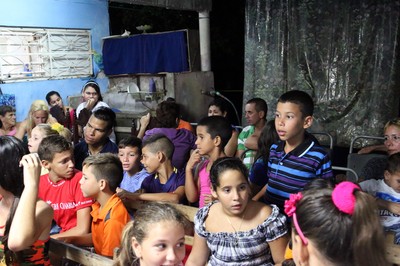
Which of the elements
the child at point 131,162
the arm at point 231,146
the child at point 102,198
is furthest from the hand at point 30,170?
the arm at point 231,146

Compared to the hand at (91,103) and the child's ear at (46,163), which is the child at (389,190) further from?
the hand at (91,103)

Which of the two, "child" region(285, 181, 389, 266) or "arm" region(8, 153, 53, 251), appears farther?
"arm" region(8, 153, 53, 251)

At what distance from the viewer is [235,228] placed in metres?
2.22

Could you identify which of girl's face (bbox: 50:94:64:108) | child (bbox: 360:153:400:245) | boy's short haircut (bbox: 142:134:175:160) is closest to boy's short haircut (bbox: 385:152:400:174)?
child (bbox: 360:153:400:245)

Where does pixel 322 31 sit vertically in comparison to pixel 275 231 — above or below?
above

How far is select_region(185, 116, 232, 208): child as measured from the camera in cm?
315

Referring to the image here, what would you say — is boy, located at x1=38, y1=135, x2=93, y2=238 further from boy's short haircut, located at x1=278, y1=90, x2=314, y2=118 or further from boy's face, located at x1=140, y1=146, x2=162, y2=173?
boy's short haircut, located at x1=278, y1=90, x2=314, y2=118

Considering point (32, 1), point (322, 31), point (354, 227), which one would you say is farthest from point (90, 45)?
point (354, 227)

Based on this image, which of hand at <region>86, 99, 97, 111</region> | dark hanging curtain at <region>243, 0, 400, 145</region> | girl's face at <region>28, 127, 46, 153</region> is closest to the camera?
girl's face at <region>28, 127, 46, 153</region>

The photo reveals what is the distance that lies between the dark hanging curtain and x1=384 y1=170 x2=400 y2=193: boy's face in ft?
13.1

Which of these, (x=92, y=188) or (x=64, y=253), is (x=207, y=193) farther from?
(x=64, y=253)

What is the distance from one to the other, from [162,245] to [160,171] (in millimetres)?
1567

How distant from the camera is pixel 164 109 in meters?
4.75

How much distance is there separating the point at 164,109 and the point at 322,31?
12.4 ft
